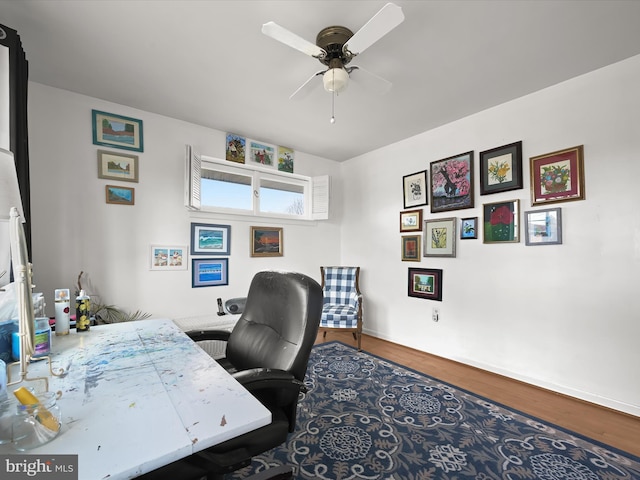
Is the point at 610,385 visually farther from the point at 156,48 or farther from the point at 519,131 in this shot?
the point at 156,48

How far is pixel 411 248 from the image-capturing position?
3.62 metres

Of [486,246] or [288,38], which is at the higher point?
[288,38]

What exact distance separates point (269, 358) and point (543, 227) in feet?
8.59

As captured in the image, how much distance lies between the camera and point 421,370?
9.63 ft

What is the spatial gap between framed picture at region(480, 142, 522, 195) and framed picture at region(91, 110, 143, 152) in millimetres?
3545

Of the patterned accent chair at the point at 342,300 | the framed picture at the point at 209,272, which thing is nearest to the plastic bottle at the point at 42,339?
the framed picture at the point at 209,272

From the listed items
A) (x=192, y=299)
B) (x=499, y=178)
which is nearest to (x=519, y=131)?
(x=499, y=178)

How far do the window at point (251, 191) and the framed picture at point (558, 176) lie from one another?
7.79 ft

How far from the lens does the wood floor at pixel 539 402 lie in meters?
1.93

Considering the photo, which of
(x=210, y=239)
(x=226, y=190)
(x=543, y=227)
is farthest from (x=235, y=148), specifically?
(x=543, y=227)

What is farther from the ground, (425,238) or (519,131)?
(519,131)

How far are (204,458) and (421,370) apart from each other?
2532 millimetres

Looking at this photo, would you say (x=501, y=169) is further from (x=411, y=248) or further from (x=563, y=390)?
(x=563, y=390)

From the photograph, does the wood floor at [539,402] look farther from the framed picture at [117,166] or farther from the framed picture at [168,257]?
the framed picture at [117,166]
